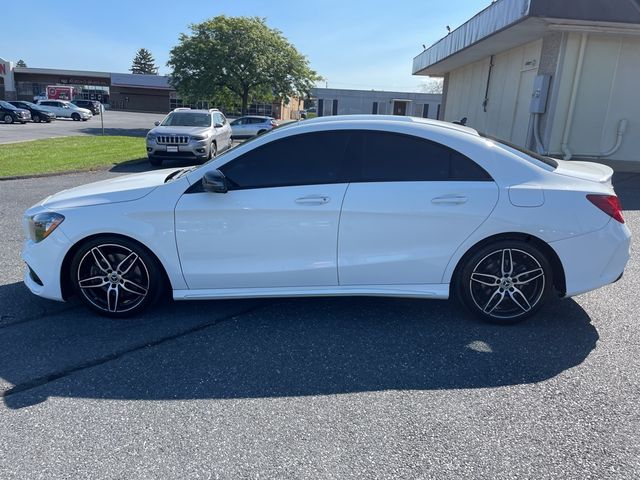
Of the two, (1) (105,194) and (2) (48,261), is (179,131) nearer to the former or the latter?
(1) (105,194)

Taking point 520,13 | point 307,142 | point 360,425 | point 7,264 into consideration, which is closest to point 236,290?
point 307,142

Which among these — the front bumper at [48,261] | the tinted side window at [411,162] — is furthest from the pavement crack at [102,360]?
the tinted side window at [411,162]

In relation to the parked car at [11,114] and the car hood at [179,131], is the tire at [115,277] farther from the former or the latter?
the parked car at [11,114]

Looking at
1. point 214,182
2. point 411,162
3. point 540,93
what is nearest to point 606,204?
point 411,162

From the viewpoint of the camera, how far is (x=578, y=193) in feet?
12.2

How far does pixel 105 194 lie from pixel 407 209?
2.49 metres

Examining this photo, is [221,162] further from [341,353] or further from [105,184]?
[341,353]

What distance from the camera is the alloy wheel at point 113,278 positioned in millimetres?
3822

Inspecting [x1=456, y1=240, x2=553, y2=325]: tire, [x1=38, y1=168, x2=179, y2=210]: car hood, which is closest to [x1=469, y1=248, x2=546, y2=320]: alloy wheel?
[x1=456, y1=240, x2=553, y2=325]: tire

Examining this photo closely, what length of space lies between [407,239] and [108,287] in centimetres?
249

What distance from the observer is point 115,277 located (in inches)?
152

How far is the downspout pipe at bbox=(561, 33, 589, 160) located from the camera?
38.6 ft

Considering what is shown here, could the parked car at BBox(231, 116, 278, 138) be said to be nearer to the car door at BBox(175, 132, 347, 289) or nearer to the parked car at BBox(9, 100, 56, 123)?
the parked car at BBox(9, 100, 56, 123)

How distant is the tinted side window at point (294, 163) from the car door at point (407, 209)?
20 centimetres
